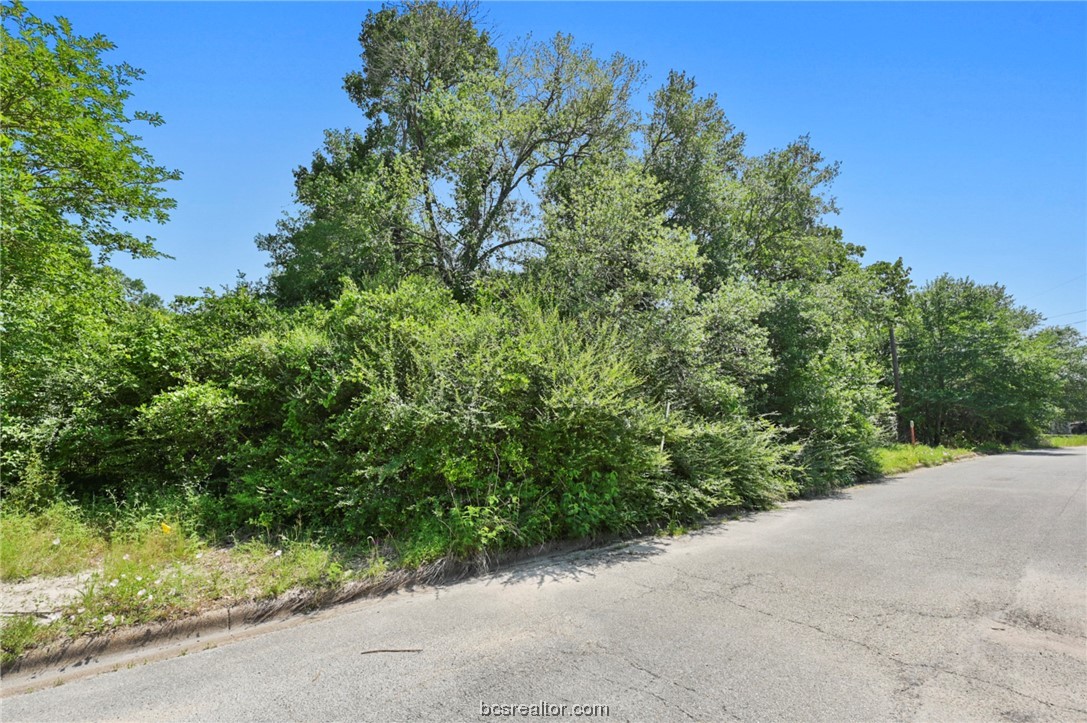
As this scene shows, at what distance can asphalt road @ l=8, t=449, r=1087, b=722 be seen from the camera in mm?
2586

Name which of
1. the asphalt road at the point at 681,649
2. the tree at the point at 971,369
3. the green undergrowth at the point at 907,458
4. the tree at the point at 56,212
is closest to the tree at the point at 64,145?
the tree at the point at 56,212

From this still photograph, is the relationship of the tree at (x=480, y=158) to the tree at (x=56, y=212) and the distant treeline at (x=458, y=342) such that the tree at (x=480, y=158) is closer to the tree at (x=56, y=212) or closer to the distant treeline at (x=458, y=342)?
the distant treeline at (x=458, y=342)

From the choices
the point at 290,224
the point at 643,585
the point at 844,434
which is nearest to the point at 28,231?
the point at 643,585

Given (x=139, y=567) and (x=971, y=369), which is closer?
(x=139, y=567)

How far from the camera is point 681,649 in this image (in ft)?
10.3

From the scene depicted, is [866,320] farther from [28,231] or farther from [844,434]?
[28,231]

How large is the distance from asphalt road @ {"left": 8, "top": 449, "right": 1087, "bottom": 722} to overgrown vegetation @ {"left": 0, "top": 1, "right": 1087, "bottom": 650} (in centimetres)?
75

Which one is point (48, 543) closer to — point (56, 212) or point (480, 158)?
point (56, 212)

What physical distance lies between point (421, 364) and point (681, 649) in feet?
12.3

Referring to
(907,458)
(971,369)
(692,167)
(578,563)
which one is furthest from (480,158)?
(971,369)

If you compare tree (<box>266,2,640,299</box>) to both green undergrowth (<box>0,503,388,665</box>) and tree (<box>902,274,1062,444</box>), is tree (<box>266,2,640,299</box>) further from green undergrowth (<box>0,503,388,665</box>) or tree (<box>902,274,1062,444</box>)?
tree (<box>902,274,1062,444</box>)

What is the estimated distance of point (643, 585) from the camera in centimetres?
440

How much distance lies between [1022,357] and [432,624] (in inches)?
1183

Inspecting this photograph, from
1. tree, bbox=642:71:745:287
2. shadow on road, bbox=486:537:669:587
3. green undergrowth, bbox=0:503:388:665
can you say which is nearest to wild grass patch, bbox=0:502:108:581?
green undergrowth, bbox=0:503:388:665
